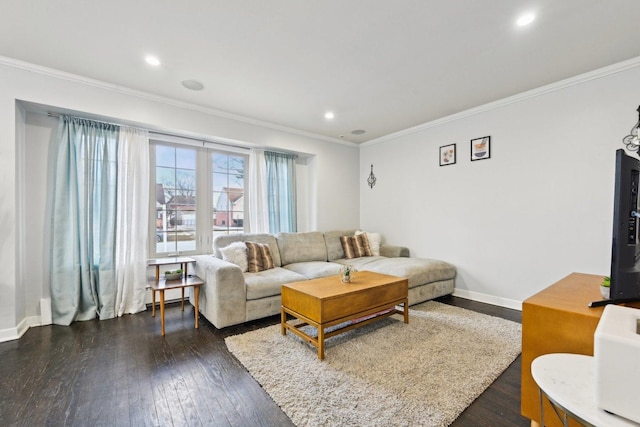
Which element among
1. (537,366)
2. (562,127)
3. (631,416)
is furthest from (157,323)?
(562,127)

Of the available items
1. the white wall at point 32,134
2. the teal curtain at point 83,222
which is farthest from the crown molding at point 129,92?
the teal curtain at point 83,222

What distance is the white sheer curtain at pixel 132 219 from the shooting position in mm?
3283

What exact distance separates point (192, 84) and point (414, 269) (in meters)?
3.28

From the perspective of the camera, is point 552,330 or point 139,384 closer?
point 552,330

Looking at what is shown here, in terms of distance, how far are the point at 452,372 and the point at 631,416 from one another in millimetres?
1423

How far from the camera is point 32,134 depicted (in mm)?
2969

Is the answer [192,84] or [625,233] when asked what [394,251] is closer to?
[625,233]

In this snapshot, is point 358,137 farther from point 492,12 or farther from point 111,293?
point 111,293

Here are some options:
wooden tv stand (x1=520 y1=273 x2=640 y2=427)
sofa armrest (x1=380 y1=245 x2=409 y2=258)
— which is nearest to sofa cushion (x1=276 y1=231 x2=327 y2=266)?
sofa armrest (x1=380 y1=245 x2=409 y2=258)

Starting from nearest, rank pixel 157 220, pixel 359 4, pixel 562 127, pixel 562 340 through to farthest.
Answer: pixel 562 340
pixel 359 4
pixel 562 127
pixel 157 220

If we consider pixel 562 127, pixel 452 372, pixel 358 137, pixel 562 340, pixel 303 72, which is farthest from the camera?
pixel 358 137

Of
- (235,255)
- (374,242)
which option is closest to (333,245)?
(374,242)

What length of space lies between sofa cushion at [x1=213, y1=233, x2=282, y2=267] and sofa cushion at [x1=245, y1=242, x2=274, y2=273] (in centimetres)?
16

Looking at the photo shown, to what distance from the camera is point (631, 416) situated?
0.76m
